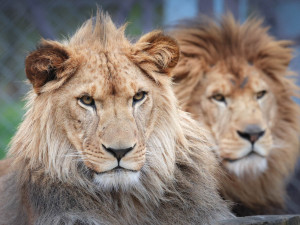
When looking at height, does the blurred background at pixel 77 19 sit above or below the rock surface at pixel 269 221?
above

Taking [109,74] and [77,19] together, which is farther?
[77,19]

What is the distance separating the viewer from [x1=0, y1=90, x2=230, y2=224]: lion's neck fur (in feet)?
6.10

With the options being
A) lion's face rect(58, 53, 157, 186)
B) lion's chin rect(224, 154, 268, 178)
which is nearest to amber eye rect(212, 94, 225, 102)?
lion's chin rect(224, 154, 268, 178)

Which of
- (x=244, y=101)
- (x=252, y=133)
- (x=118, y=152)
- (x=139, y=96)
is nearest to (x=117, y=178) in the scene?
(x=118, y=152)

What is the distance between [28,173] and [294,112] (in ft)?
5.31

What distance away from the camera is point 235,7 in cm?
359

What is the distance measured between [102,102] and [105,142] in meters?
0.16

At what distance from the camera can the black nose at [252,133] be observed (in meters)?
2.59

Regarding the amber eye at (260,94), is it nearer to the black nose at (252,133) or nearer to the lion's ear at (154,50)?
the black nose at (252,133)

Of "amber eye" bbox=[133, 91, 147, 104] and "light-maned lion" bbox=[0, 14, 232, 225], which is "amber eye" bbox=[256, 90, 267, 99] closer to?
"light-maned lion" bbox=[0, 14, 232, 225]

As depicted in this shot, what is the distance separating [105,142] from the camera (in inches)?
69.1

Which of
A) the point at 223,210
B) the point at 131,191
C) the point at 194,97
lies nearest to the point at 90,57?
the point at 131,191

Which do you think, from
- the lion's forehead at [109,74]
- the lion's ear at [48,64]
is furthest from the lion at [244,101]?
the lion's ear at [48,64]

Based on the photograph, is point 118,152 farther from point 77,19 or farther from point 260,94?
point 77,19
